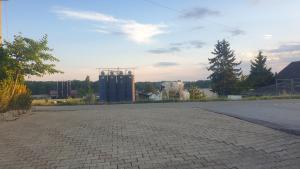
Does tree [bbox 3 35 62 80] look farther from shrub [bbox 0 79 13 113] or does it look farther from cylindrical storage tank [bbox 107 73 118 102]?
cylindrical storage tank [bbox 107 73 118 102]

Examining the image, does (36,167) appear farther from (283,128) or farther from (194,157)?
(283,128)

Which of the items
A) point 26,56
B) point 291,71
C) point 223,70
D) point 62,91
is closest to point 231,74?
point 223,70

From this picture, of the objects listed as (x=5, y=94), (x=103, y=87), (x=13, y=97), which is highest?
(x=103, y=87)

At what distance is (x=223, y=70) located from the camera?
215ft

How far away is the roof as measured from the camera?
178ft

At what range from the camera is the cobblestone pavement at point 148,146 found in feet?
21.9

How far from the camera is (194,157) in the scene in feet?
23.0

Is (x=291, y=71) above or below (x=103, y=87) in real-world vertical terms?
above

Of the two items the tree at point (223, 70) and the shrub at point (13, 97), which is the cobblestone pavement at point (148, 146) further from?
the tree at point (223, 70)

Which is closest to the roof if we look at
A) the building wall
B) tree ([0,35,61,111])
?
the building wall

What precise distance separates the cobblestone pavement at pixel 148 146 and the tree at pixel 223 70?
52.6 metres

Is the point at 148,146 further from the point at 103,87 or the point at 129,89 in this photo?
the point at 103,87

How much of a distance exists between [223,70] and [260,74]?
7.92m

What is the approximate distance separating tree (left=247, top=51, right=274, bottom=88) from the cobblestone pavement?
48666 millimetres
